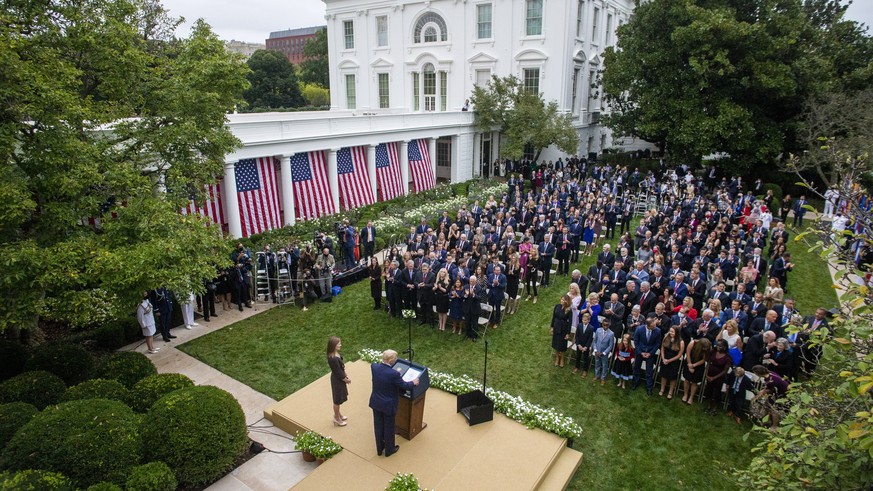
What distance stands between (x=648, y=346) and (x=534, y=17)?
29219mm

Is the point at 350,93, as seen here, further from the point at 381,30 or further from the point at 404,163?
the point at 404,163

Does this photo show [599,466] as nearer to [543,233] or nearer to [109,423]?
[109,423]

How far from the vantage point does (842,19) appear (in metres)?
29.9

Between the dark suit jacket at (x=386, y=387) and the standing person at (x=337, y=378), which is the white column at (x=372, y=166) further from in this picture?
the dark suit jacket at (x=386, y=387)

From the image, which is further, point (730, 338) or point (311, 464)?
point (730, 338)

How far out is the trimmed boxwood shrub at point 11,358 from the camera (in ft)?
32.5

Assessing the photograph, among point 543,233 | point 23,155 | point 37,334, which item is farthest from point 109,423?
point 543,233

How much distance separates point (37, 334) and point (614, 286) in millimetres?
14034

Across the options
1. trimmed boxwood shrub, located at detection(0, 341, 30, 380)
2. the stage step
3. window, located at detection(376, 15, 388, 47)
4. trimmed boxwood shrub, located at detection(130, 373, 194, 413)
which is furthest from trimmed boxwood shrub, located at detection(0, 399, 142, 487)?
window, located at detection(376, 15, 388, 47)

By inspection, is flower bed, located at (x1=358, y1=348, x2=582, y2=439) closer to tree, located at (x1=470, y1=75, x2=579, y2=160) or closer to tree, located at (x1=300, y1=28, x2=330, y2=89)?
tree, located at (x1=470, y1=75, x2=579, y2=160)

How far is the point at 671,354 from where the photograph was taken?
10.3 meters

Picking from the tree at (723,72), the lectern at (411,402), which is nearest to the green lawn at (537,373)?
the lectern at (411,402)

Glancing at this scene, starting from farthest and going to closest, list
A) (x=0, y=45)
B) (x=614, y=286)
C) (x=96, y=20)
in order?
(x=614, y=286) → (x=96, y=20) → (x=0, y=45)

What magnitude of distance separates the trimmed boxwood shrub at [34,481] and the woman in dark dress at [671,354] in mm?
9977
